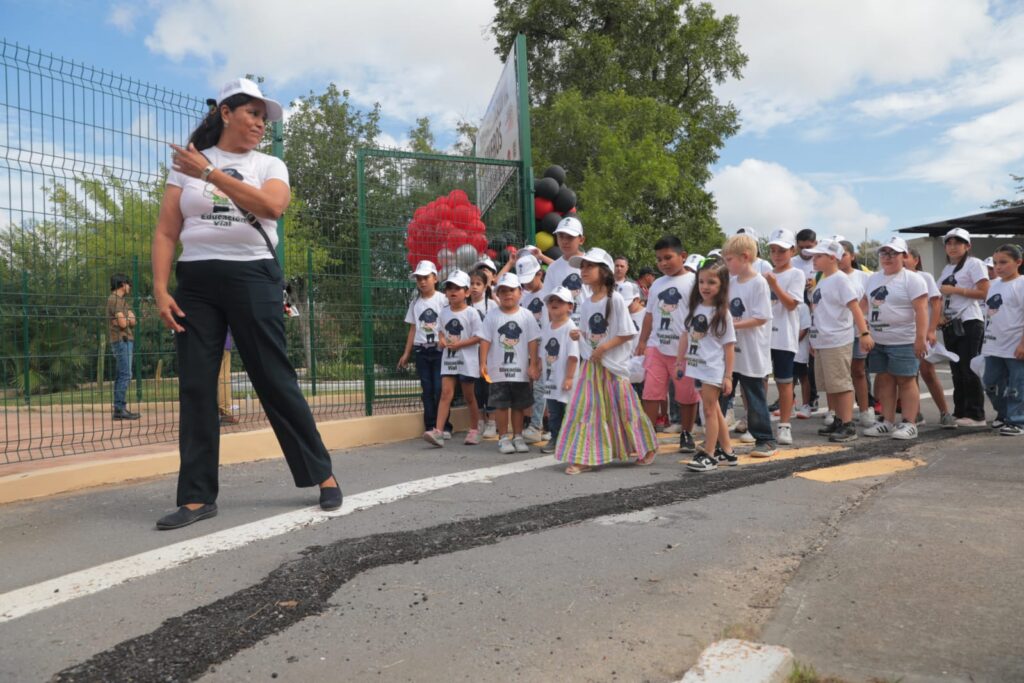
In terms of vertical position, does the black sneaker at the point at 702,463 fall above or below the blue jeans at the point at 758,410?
below

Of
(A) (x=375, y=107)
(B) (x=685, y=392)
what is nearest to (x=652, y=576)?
(B) (x=685, y=392)

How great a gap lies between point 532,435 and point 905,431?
3.28 meters

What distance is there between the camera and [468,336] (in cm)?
762

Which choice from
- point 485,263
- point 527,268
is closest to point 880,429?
point 527,268

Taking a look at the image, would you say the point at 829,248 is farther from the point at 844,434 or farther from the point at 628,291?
the point at 628,291

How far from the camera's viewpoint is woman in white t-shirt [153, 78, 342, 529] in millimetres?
4246

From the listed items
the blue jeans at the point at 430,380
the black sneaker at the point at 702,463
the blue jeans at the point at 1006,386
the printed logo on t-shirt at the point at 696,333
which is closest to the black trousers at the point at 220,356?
the black sneaker at the point at 702,463

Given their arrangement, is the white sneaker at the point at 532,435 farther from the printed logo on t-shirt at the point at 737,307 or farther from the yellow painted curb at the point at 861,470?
the yellow painted curb at the point at 861,470

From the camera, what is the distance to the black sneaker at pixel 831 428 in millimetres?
7441

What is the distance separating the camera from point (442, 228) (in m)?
8.37

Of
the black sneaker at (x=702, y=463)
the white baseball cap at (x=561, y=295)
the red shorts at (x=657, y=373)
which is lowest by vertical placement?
the black sneaker at (x=702, y=463)

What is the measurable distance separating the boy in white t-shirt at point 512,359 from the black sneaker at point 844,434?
2604 millimetres

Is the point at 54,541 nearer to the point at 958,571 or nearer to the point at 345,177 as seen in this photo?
the point at 958,571

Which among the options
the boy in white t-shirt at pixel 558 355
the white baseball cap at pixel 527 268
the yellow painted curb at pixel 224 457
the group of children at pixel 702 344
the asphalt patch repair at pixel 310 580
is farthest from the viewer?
the white baseball cap at pixel 527 268
